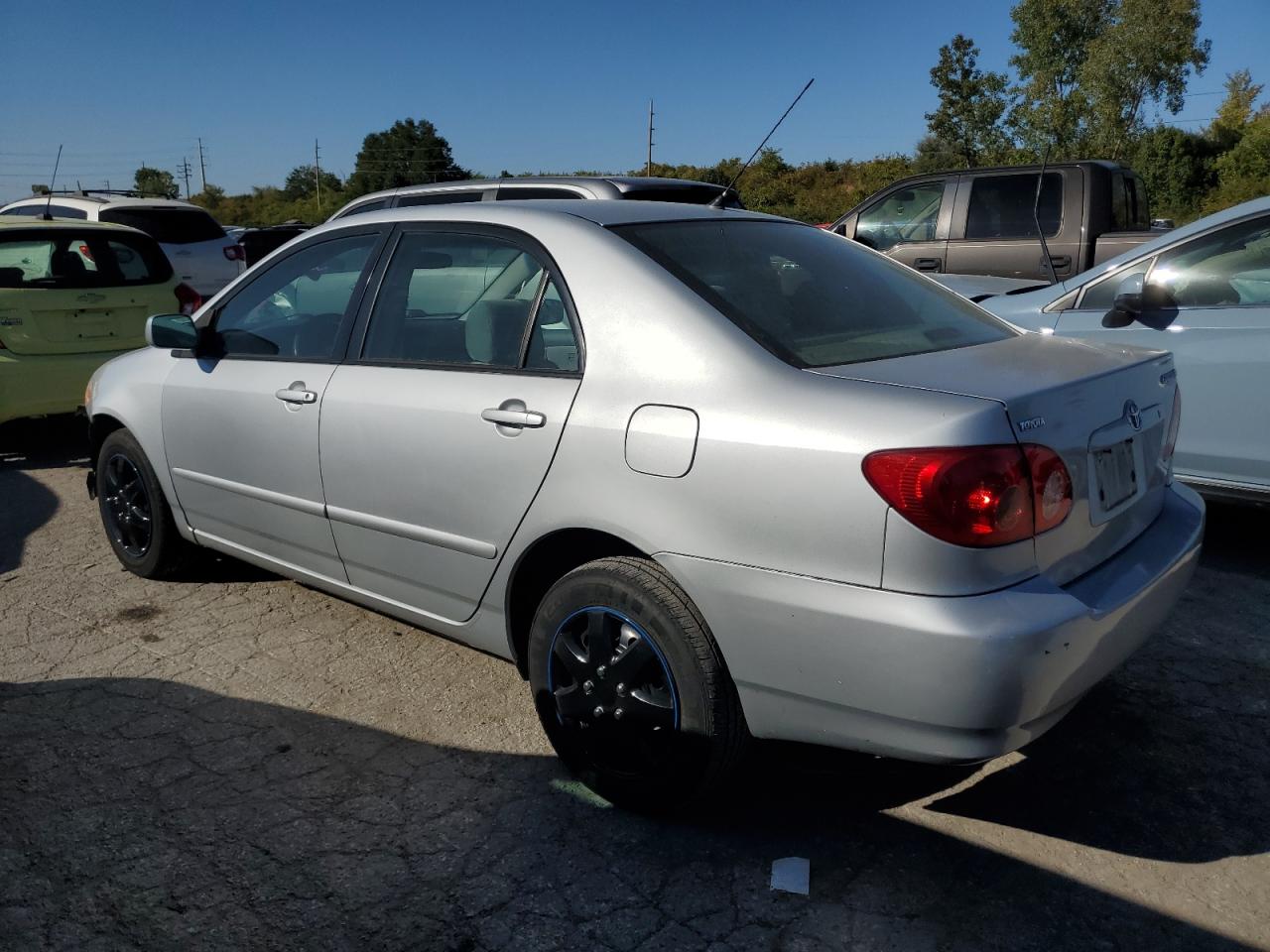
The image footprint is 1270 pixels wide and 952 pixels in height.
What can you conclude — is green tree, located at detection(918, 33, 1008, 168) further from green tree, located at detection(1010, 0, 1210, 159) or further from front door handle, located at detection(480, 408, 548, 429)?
front door handle, located at detection(480, 408, 548, 429)

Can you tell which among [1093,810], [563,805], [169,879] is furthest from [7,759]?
[1093,810]

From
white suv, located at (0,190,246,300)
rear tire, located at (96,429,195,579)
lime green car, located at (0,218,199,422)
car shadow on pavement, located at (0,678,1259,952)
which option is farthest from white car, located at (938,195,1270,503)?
white suv, located at (0,190,246,300)

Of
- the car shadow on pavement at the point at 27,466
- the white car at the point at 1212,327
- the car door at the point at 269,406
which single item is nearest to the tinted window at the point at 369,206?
the car shadow on pavement at the point at 27,466

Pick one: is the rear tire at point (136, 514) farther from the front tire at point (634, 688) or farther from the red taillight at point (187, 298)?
the red taillight at point (187, 298)

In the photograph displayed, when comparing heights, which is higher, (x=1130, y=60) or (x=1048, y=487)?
(x=1130, y=60)

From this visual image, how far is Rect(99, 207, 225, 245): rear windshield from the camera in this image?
1170cm

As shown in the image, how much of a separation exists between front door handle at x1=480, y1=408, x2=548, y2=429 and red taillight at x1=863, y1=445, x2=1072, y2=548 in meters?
0.97

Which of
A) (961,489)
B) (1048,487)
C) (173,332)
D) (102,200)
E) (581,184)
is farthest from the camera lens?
(102,200)

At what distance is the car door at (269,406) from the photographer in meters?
3.69

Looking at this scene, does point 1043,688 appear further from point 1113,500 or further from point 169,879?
point 169,879

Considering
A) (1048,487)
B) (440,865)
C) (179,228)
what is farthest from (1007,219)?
(179,228)

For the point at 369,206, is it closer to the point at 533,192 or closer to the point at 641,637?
the point at 533,192

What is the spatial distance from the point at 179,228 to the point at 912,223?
26.5 ft

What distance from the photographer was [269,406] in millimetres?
3793
